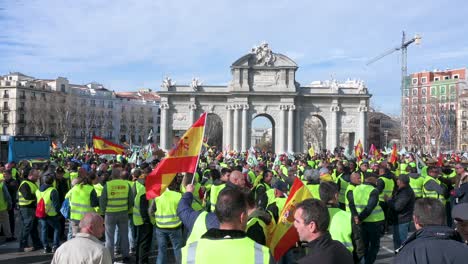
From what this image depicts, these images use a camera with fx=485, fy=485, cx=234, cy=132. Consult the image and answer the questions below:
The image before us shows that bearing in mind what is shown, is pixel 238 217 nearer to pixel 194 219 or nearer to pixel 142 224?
pixel 194 219

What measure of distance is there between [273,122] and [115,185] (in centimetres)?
5039

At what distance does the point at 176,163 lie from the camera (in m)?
7.32

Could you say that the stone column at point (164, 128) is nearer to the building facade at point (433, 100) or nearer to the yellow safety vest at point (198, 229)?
the building facade at point (433, 100)

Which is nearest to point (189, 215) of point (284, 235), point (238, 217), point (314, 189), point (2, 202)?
point (284, 235)

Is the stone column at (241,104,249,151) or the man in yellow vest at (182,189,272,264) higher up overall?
the stone column at (241,104,249,151)

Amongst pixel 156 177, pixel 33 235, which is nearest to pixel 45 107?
pixel 33 235

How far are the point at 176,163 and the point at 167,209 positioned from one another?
5.71 feet

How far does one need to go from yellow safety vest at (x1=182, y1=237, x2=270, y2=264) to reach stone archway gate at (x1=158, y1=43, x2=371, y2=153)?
54378 mm

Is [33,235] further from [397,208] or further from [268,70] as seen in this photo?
[268,70]

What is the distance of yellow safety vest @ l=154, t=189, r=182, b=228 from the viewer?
874cm

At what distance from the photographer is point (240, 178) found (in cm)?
762

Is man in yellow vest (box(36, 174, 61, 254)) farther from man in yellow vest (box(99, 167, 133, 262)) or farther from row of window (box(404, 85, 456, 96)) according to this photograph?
row of window (box(404, 85, 456, 96))

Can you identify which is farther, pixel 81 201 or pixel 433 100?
pixel 433 100

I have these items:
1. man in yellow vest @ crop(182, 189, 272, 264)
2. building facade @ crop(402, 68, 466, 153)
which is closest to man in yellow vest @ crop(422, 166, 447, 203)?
man in yellow vest @ crop(182, 189, 272, 264)
